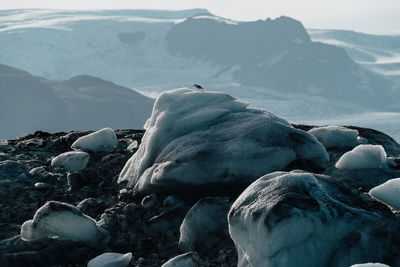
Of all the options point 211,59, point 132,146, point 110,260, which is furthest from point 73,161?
point 211,59

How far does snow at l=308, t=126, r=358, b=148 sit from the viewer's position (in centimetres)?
538

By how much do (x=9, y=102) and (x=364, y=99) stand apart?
281 ft

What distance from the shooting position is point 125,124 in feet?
316

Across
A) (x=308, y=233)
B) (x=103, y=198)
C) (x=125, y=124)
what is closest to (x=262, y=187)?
(x=308, y=233)

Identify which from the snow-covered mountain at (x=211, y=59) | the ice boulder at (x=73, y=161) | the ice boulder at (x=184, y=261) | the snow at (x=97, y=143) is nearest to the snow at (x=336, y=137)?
the snow at (x=97, y=143)

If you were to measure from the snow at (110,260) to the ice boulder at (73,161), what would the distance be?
219 cm

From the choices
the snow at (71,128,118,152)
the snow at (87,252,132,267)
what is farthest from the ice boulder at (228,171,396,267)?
the snow at (71,128,118,152)

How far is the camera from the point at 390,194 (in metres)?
3.52

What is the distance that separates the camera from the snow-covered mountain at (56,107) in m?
93.4

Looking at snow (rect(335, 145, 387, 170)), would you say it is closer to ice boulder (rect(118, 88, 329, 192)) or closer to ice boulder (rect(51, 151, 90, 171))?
ice boulder (rect(118, 88, 329, 192))

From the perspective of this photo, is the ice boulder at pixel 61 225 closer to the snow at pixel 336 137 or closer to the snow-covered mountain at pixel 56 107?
the snow at pixel 336 137

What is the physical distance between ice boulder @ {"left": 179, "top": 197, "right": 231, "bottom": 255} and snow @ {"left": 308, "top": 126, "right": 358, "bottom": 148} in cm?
221

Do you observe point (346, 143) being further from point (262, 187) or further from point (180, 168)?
point (262, 187)

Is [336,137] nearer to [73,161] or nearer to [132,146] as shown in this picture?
[132,146]
